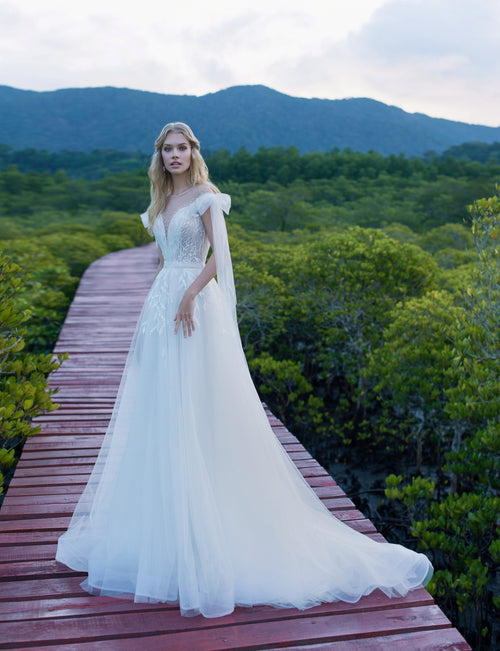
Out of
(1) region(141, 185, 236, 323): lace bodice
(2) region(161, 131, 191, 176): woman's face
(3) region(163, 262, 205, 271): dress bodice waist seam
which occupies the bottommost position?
(3) region(163, 262, 205, 271): dress bodice waist seam

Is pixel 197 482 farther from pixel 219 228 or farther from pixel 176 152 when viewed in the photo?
pixel 176 152

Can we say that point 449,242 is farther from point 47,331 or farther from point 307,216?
point 47,331

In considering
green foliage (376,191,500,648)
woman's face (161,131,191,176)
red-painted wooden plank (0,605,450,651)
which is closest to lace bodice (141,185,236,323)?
woman's face (161,131,191,176)

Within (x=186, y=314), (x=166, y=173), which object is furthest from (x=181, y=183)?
(x=186, y=314)

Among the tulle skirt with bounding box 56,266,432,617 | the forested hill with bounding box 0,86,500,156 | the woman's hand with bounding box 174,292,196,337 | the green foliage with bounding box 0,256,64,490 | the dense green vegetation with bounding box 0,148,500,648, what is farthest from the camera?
the forested hill with bounding box 0,86,500,156

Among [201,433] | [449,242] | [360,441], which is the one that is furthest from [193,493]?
[449,242]

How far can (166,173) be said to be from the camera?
8.40 ft

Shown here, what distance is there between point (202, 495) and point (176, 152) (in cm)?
149

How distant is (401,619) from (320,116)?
103m

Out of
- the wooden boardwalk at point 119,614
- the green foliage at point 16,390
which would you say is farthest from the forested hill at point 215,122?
the wooden boardwalk at point 119,614

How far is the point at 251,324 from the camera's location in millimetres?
7957

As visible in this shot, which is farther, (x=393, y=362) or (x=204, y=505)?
(x=393, y=362)

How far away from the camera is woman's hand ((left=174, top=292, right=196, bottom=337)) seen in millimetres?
2342

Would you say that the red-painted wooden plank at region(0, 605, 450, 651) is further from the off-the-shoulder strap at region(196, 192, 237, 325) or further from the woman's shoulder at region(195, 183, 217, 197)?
the woman's shoulder at region(195, 183, 217, 197)
